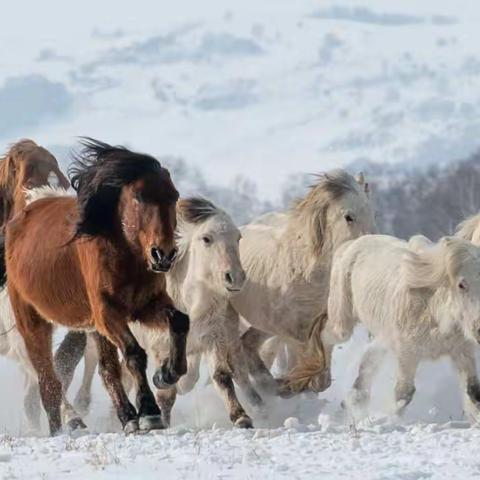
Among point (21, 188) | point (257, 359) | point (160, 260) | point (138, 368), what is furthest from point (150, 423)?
point (21, 188)

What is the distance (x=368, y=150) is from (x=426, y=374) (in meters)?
181

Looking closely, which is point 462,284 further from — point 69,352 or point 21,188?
point 21,188

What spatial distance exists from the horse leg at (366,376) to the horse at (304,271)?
0.68m

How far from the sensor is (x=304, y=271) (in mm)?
14258

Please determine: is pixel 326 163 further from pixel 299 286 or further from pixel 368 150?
pixel 299 286

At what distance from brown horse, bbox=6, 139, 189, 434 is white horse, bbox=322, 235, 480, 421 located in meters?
2.16

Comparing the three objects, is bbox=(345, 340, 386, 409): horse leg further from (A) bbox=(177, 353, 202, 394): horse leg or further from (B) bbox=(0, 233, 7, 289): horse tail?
(B) bbox=(0, 233, 7, 289): horse tail

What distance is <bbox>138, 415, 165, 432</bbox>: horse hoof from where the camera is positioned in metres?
10.6

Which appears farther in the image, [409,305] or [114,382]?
[409,305]

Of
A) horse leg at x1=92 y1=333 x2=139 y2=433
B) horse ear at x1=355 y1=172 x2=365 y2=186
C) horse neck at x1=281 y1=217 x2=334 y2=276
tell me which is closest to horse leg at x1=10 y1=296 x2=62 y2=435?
horse leg at x1=92 y1=333 x2=139 y2=433

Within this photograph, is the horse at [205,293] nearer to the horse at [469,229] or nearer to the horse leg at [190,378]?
the horse leg at [190,378]

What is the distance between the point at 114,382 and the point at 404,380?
221cm

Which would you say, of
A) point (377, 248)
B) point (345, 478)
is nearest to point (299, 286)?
point (377, 248)

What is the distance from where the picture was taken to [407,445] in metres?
9.23
